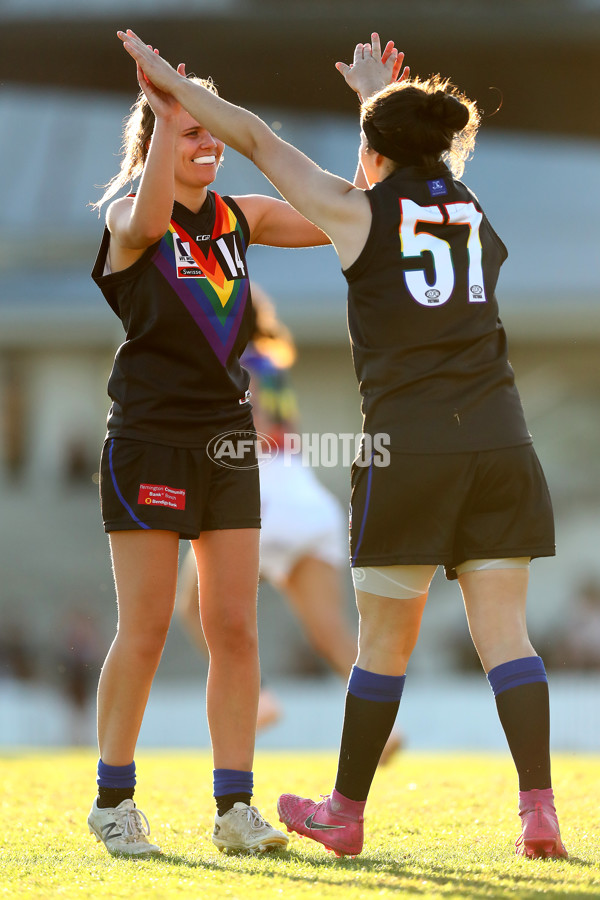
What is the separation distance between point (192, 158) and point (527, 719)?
1.83 m

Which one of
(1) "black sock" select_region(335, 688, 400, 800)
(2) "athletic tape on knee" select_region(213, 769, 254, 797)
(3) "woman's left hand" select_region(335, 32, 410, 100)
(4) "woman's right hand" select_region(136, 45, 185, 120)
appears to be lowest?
(2) "athletic tape on knee" select_region(213, 769, 254, 797)

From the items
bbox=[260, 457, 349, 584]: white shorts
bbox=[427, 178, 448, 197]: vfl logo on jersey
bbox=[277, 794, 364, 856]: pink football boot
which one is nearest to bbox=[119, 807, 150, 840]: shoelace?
bbox=[277, 794, 364, 856]: pink football boot

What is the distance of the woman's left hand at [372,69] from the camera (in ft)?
11.5

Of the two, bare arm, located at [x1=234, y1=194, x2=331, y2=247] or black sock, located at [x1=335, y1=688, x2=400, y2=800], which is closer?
black sock, located at [x1=335, y1=688, x2=400, y2=800]

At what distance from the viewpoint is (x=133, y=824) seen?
10.7 ft

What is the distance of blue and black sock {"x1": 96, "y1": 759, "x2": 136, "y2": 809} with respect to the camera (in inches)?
131

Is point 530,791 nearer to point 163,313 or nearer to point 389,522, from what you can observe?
point 389,522

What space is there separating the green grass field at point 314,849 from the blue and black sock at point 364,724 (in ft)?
0.72

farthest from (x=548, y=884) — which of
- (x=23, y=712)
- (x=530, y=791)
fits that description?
(x=23, y=712)

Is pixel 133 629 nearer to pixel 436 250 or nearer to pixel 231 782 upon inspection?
pixel 231 782

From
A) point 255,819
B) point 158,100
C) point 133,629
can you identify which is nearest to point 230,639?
point 133,629

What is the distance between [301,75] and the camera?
623 centimetres

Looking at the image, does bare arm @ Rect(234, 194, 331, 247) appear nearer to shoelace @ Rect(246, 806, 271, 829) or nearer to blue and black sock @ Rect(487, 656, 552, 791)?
blue and black sock @ Rect(487, 656, 552, 791)

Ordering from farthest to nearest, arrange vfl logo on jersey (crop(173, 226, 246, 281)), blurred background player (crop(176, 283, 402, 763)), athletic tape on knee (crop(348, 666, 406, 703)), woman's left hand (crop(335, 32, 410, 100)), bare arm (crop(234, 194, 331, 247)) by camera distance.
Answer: blurred background player (crop(176, 283, 402, 763))
bare arm (crop(234, 194, 331, 247))
woman's left hand (crop(335, 32, 410, 100))
vfl logo on jersey (crop(173, 226, 246, 281))
athletic tape on knee (crop(348, 666, 406, 703))
